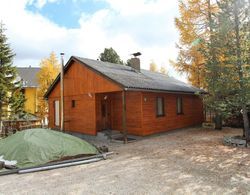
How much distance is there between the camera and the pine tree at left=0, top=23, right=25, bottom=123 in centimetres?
1823

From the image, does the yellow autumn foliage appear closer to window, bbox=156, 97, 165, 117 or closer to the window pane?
the window pane

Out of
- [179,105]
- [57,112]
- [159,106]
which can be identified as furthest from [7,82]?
[179,105]

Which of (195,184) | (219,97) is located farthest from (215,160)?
(219,97)

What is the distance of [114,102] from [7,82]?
1004 cm

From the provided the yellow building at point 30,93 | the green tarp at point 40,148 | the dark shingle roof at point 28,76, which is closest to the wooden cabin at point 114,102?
the green tarp at point 40,148

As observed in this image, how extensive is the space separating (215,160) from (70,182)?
4.68 metres

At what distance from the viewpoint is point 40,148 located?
25.8 feet

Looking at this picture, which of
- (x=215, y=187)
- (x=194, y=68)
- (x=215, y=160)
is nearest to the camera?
(x=215, y=187)

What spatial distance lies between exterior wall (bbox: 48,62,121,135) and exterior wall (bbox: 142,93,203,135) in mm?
2356

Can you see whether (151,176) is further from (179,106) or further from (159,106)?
(179,106)

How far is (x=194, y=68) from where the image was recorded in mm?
15891

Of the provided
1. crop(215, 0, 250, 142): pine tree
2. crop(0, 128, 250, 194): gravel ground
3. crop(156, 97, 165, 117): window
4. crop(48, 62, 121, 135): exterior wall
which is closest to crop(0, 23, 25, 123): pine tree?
crop(48, 62, 121, 135): exterior wall

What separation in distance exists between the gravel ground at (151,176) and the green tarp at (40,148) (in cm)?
78

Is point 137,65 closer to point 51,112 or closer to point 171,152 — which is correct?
point 51,112
